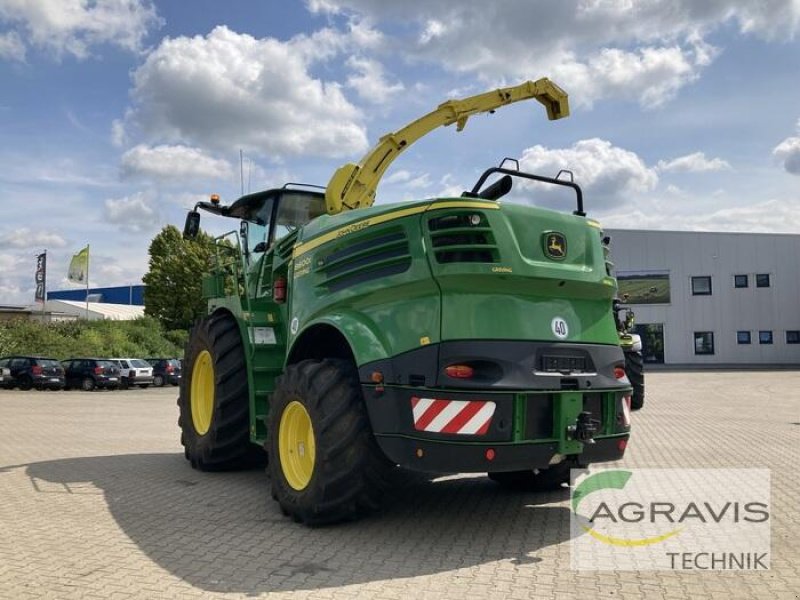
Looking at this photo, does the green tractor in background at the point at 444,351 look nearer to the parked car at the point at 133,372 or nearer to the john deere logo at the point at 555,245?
the john deere logo at the point at 555,245

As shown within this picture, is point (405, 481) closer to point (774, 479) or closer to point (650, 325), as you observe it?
point (774, 479)

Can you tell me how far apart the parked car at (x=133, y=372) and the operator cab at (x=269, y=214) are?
21714 mm

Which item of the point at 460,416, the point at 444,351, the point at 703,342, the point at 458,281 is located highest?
the point at 703,342

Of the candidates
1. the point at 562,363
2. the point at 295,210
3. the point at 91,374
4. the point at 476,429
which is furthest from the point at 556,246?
the point at 91,374

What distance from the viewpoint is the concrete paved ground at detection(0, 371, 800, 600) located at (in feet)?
13.7

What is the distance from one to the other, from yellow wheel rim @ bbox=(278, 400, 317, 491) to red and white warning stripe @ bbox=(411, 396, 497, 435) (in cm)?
123

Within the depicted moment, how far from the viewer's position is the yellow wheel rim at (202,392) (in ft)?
26.8

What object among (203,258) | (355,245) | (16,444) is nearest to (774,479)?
(355,245)

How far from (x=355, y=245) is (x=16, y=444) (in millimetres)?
7612

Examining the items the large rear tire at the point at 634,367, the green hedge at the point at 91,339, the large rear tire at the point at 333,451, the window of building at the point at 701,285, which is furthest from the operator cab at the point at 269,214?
the window of building at the point at 701,285

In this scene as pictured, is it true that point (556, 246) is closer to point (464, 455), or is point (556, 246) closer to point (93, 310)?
point (464, 455)

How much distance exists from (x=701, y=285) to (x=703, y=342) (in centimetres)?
340

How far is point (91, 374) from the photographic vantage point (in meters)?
27.1

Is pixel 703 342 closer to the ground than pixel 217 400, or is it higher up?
higher up
